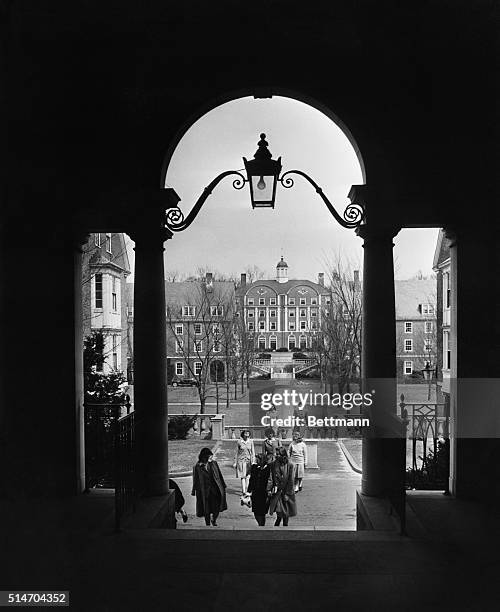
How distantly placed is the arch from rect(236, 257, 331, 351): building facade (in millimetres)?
13920

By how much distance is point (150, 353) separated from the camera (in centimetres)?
619

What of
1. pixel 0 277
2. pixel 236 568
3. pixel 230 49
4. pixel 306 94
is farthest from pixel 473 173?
pixel 0 277

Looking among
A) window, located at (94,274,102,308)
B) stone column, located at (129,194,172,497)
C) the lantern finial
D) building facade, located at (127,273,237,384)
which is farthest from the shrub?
the lantern finial

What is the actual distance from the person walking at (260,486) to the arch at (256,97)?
158 inches

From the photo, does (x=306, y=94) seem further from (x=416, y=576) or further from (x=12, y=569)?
(x=12, y=569)

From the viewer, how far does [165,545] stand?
4.59 m

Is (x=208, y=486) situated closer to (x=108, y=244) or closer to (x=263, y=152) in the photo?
(x=263, y=152)

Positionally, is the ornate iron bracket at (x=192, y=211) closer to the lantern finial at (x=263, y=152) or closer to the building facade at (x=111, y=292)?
the lantern finial at (x=263, y=152)

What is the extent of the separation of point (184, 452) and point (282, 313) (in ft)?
40.8

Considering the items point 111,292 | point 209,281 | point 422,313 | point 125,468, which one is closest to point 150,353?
point 125,468

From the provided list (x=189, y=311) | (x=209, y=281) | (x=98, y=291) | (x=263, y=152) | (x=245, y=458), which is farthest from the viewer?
(x=189, y=311)

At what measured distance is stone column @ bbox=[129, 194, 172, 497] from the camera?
610cm

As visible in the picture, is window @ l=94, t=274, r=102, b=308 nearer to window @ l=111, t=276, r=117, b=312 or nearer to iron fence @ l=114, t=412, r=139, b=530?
window @ l=111, t=276, r=117, b=312

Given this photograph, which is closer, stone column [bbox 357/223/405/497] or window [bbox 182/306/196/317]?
stone column [bbox 357/223/405/497]
